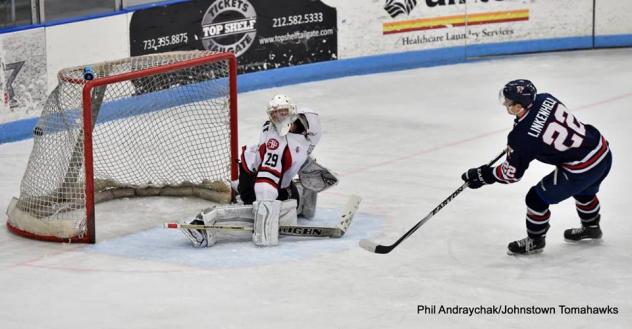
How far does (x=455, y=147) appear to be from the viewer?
891cm

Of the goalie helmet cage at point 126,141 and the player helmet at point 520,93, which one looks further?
the goalie helmet cage at point 126,141

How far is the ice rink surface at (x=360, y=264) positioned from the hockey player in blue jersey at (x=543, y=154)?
0.23 m

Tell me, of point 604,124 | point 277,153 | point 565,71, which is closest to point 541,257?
point 277,153

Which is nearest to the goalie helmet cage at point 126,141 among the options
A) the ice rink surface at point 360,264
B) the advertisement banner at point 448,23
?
the ice rink surface at point 360,264

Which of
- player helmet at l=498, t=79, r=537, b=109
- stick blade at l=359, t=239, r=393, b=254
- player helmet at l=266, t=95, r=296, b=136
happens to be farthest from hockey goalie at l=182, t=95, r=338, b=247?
player helmet at l=498, t=79, r=537, b=109

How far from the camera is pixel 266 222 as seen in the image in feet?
21.8

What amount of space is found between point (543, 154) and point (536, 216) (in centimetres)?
35

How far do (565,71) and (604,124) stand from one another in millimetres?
1918

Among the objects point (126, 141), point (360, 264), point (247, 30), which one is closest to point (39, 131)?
point (126, 141)

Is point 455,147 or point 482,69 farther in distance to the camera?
point 482,69

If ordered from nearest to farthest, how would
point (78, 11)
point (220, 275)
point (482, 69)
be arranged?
point (220, 275)
point (78, 11)
point (482, 69)

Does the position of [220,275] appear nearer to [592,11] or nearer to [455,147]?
[455,147]

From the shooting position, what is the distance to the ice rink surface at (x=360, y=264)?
225 inches

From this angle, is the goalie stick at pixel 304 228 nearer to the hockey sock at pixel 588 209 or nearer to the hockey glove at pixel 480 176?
the hockey glove at pixel 480 176
